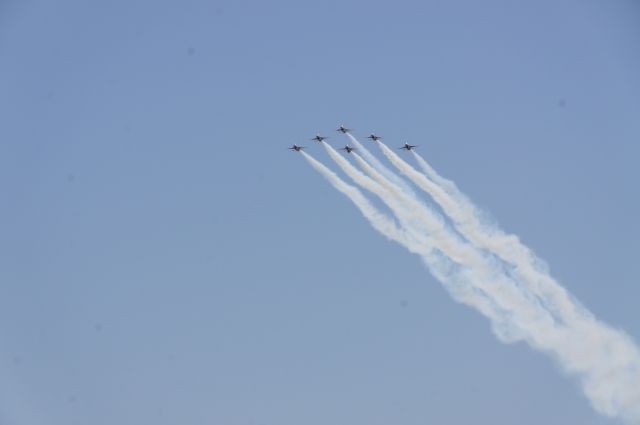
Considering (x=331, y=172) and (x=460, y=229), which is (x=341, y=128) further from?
(x=460, y=229)

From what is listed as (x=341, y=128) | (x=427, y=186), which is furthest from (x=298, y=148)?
(x=427, y=186)

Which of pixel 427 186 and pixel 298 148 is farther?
pixel 298 148

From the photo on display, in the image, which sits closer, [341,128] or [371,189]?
[371,189]

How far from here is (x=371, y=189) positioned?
10744 cm

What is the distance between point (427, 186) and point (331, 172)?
41.1ft

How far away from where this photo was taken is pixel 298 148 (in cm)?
11506

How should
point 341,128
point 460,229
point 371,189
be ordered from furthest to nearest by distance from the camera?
point 341,128, point 371,189, point 460,229

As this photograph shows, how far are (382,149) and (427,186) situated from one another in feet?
27.4

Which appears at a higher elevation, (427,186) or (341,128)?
(341,128)

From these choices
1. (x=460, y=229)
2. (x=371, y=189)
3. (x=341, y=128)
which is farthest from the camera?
(x=341, y=128)

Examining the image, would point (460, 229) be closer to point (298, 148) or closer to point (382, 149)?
point (382, 149)

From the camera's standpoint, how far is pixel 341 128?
376ft

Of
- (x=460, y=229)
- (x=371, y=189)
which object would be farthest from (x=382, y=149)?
(x=460, y=229)

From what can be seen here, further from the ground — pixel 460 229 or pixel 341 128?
pixel 341 128
